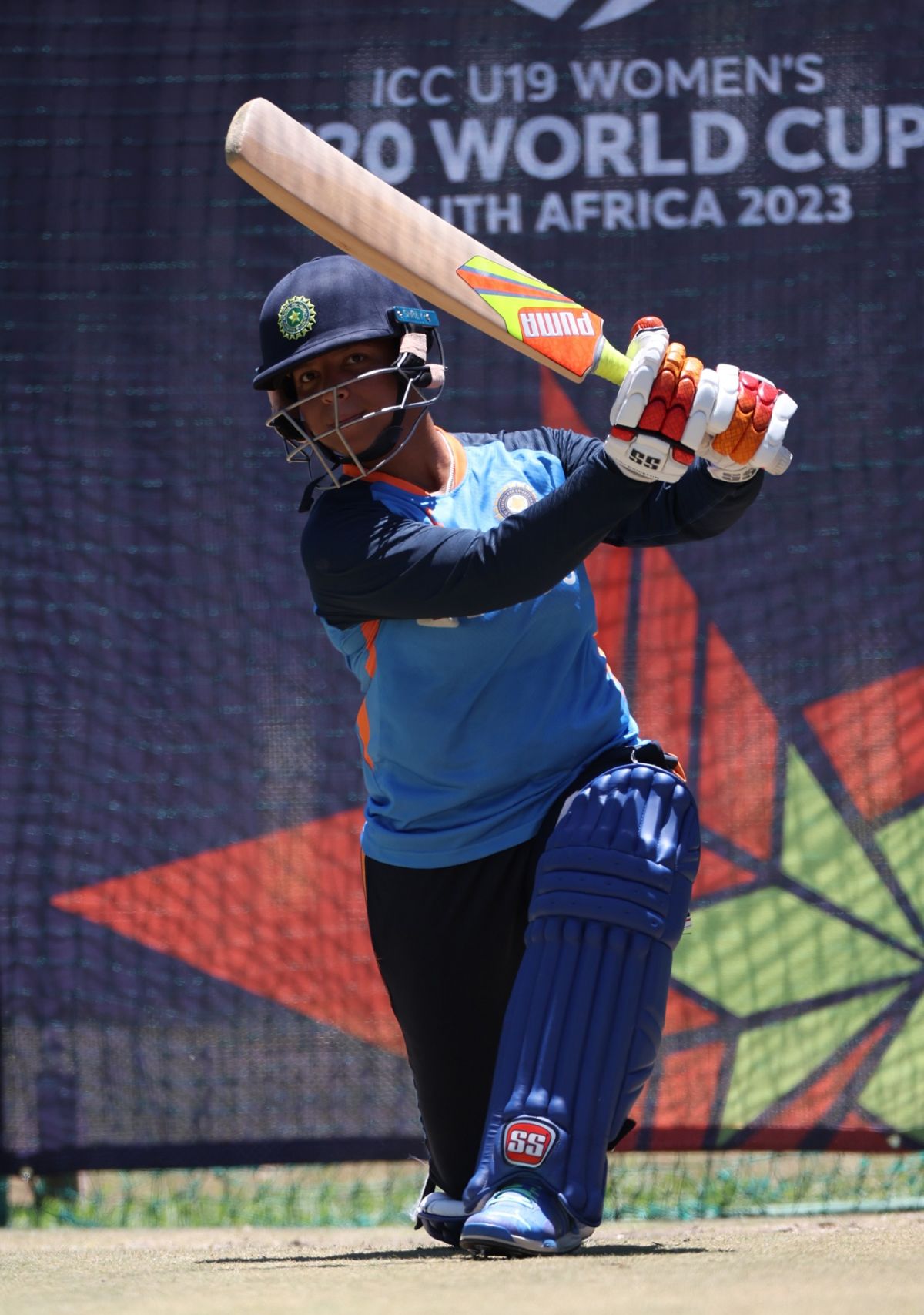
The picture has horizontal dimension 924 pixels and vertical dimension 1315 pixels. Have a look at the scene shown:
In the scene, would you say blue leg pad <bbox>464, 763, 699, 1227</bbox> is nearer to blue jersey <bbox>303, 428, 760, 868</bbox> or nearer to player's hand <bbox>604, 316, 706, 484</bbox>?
blue jersey <bbox>303, 428, 760, 868</bbox>

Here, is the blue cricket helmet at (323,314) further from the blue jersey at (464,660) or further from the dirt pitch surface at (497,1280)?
the dirt pitch surface at (497,1280)

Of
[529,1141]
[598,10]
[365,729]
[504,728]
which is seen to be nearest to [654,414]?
[504,728]

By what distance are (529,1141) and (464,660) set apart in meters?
0.63

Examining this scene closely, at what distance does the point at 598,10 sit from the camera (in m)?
3.53

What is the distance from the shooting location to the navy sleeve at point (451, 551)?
193 centimetres

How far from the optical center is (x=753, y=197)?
3.51 m

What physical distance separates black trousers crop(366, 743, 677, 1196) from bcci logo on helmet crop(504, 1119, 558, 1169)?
0.36m

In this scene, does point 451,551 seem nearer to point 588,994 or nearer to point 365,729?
point 365,729

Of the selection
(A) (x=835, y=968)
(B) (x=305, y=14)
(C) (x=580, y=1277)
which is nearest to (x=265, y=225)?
(B) (x=305, y=14)

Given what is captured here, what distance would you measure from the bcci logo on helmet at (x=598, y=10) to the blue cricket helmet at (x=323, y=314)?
1554 mm

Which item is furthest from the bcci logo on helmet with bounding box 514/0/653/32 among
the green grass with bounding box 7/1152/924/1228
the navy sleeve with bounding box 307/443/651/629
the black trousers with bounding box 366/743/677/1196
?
the green grass with bounding box 7/1152/924/1228

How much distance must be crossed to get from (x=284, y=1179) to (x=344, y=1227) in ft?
0.58

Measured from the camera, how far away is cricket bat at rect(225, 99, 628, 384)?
2137 millimetres

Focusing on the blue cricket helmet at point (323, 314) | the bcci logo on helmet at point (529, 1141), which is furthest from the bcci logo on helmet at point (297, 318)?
the bcci logo on helmet at point (529, 1141)
